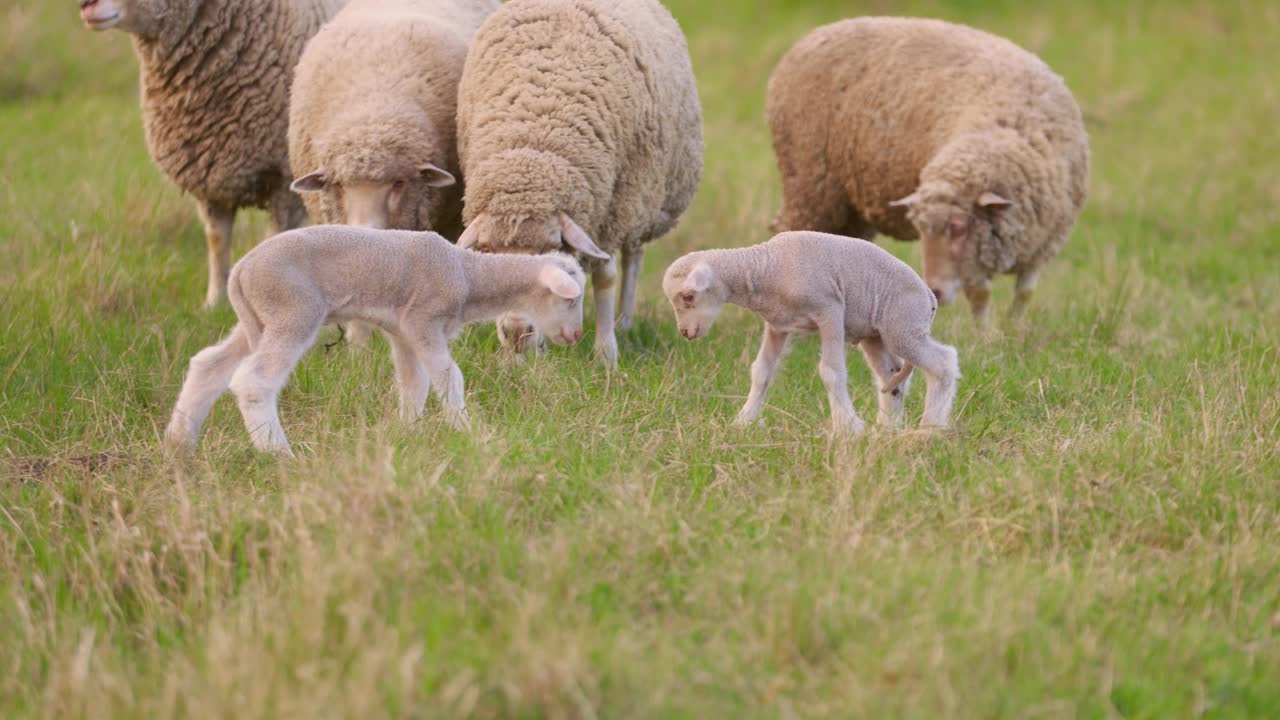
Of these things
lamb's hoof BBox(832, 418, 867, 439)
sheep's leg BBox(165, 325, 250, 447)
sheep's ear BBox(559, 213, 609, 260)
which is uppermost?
sheep's ear BBox(559, 213, 609, 260)

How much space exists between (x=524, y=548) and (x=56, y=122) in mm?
7594

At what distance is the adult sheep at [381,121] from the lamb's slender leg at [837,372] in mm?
2040

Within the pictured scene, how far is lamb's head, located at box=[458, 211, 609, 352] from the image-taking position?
226 inches

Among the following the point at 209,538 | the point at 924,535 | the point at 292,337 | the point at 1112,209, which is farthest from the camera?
the point at 1112,209

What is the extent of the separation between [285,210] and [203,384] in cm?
245

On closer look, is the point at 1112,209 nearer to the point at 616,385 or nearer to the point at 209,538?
the point at 616,385

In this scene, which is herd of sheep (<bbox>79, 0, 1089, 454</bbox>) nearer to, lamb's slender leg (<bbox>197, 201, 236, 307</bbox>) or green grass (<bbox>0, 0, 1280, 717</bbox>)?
lamb's slender leg (<bbox>197, 201, 236, 307</bbox>)

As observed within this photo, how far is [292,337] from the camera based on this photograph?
4688 millimetres

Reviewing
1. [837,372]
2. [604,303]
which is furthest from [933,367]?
[604,303]

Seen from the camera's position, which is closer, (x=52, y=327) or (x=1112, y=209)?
(x=52, y=327)

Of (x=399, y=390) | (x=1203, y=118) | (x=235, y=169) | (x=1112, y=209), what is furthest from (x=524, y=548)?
(x=1203, y=118)

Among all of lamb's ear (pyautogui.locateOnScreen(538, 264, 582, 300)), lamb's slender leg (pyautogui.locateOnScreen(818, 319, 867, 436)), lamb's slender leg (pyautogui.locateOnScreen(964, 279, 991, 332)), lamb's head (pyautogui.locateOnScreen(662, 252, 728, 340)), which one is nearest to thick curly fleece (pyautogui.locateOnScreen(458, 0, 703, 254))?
lamb's ear (pyautogui.locateOnScreen(538, 264, 582, 300))

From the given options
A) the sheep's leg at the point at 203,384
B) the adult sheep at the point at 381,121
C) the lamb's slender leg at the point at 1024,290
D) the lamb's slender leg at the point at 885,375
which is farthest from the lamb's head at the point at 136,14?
the lamb's slender leg at the point at 1024,290

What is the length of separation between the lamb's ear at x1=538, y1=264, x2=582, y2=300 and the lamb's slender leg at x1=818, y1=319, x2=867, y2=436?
0.86 meters
